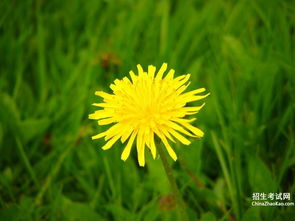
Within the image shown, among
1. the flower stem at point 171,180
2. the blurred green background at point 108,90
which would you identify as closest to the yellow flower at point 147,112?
the flower stem at point 171,180

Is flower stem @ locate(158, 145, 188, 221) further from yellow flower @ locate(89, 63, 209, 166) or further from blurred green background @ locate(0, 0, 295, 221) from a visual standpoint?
blurred green background @ locate(0, 0, 295, 221)

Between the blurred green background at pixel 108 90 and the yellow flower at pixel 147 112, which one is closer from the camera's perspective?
the yellow flower at pixel 147 112

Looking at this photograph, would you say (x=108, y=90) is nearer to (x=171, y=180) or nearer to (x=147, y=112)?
(x=147, y=112)

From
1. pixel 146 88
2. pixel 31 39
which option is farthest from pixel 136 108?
pixel 31 39

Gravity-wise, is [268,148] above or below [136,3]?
below

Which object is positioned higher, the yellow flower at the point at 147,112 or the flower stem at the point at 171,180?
the yellow flower at the point at 147,112

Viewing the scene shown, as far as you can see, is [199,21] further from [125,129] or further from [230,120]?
[125,129]

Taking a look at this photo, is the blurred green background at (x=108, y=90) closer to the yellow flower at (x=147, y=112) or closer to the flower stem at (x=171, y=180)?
the flower stem at (x=171, y=180)
